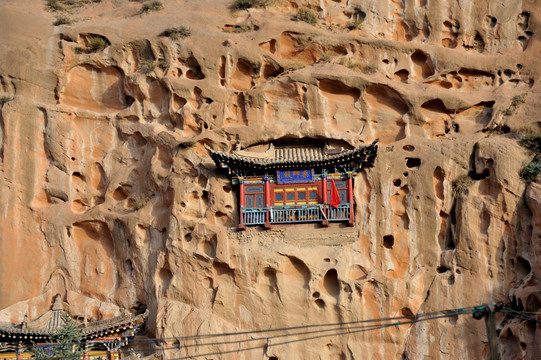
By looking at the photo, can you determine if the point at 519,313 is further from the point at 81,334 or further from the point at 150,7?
the point at 150,7

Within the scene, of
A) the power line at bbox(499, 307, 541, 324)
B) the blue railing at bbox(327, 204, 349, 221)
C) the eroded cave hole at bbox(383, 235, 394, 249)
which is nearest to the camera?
the power line at bbox(499, 307, 541, 324)

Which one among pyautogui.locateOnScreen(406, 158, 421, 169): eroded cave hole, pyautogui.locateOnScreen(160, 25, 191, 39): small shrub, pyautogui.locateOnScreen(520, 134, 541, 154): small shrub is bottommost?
pyautogui.locateOnScreen(406, 158, 421, 169): eroded cave hole

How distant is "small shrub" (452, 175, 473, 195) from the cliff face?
42mm

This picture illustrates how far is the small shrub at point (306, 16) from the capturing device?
26875mm

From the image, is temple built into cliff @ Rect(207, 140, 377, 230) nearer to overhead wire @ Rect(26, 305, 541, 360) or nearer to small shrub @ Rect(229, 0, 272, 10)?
overhead wire @ Rect(26, 305, 541, 360)

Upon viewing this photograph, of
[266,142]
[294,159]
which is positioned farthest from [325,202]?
[266,142]

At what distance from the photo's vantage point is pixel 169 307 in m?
23.0

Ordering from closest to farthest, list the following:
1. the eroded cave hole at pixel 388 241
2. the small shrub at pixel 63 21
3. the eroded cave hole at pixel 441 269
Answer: the eroded cave hole at pixel 441 269 < the eroded cave hole at pixel 388 241 < the small shrub at pixel 63 21

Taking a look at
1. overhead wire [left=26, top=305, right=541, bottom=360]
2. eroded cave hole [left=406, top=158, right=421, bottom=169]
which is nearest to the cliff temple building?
overhead wire [left=26, top=305, right=541, bottom=360]

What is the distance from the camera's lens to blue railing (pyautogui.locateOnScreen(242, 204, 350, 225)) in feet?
76.3

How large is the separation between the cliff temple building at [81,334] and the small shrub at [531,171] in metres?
10.7

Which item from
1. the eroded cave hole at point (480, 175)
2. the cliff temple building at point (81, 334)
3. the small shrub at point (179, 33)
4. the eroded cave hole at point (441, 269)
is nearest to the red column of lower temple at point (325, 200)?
the eroded cave hole at point (441, 269)

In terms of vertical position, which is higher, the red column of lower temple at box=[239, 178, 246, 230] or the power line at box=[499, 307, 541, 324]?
the red column of lower temple at box=[239, 178, 246, 230]

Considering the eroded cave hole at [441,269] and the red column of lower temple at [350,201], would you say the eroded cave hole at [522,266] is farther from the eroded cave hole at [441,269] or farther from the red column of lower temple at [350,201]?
the red column of lower temple at [350,201]
